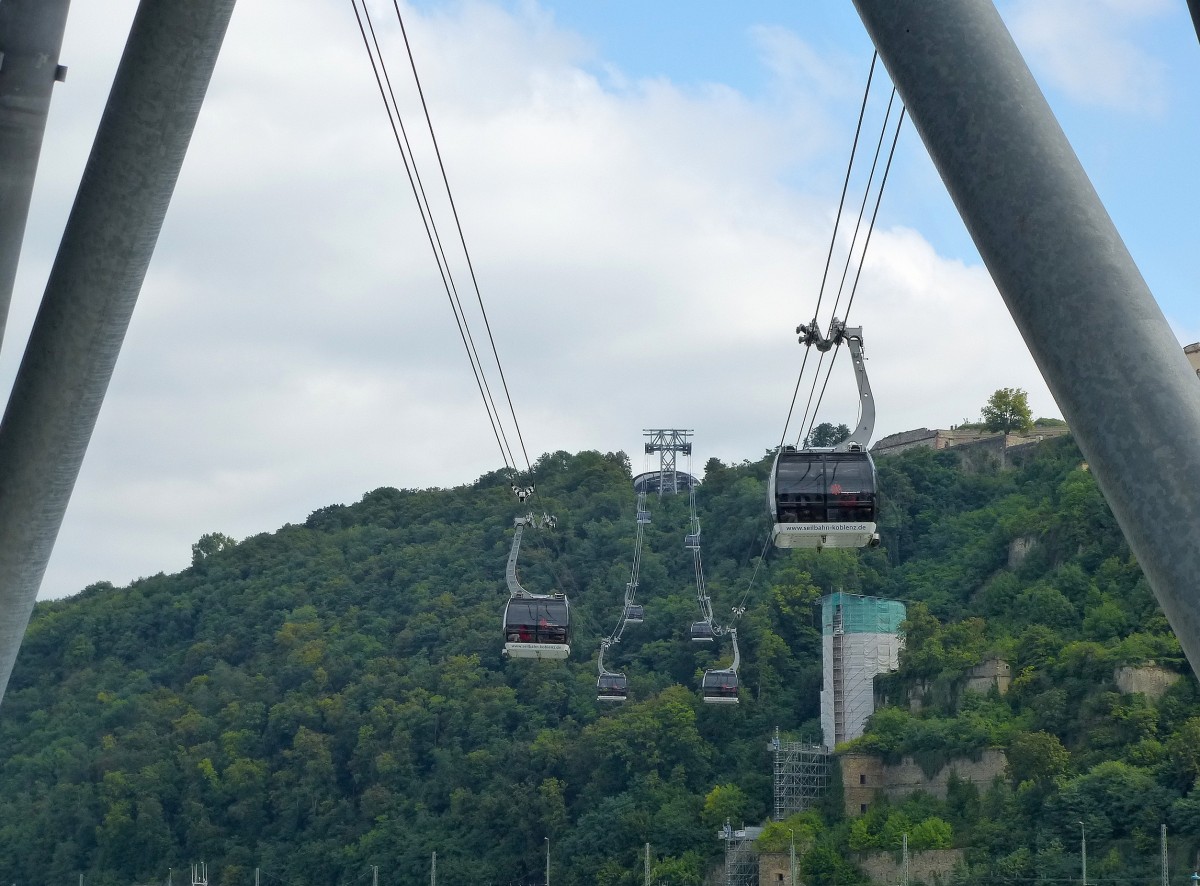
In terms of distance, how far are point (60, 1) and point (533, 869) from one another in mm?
69751

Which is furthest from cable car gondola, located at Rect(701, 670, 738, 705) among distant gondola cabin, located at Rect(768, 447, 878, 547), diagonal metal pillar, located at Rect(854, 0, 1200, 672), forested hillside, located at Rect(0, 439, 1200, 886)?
diagonal metal pillar, located at Rect(854, 0, 1200, 672)

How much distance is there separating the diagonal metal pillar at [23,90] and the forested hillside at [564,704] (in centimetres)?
5071

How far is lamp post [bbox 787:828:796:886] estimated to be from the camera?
6128 centimetres

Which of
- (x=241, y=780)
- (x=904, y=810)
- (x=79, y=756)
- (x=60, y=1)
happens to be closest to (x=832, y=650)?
(x=904, y=810)

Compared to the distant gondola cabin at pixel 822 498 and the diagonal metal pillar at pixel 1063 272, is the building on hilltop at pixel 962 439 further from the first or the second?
the diagonal metal pillar at pixel 1063 272

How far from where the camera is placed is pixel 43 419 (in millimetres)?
4805

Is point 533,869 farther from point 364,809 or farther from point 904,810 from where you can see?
point 904,810

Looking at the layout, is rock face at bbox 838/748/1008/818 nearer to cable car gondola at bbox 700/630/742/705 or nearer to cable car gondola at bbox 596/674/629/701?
cable car gondola at bbox 700/630/742/705

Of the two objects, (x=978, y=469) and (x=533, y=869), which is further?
(x=978, y=469)

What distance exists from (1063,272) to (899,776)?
210 feet

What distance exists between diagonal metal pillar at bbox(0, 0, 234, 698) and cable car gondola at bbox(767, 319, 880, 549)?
14.6 metres

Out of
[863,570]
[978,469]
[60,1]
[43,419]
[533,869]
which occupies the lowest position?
[533,869]

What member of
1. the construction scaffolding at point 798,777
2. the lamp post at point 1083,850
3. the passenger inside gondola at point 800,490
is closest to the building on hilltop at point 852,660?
the construction scaffolding at point 798,777

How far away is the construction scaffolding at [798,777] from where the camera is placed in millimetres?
68625
